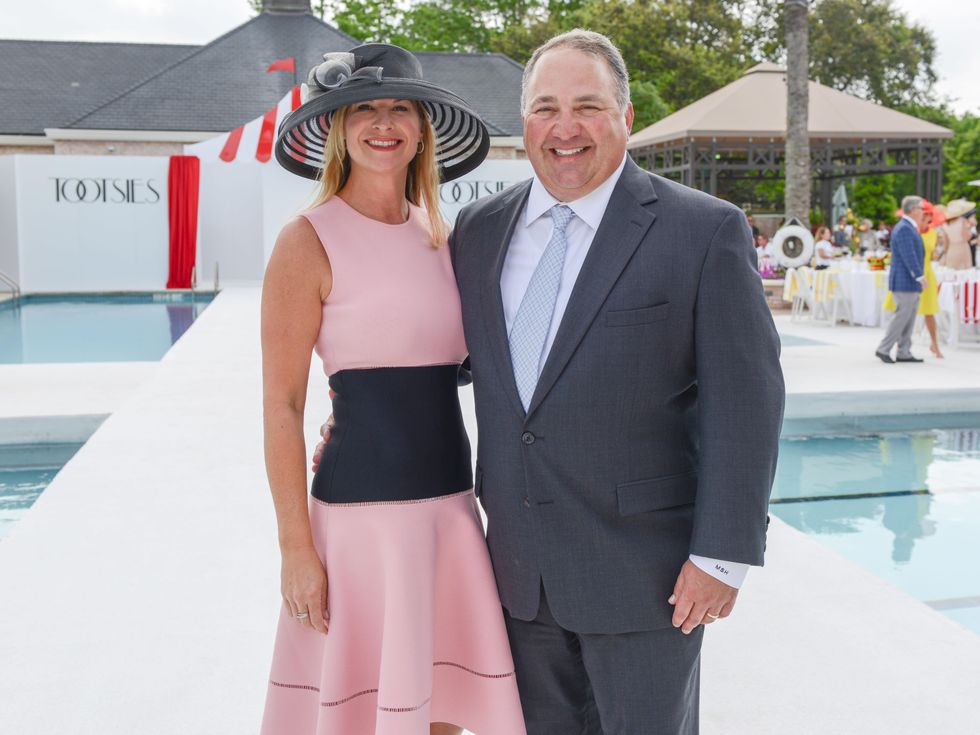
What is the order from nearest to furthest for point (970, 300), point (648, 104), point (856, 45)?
point (970, 300), point (648, 104), point (856, 45)

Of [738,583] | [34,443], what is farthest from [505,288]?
[34,443]

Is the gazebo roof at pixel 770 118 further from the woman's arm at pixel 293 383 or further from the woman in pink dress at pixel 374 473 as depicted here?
the woman's arm at pixel 293 383

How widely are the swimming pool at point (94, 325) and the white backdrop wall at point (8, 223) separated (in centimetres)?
119

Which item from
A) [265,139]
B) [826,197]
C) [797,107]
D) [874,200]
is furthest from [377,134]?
[874,200]

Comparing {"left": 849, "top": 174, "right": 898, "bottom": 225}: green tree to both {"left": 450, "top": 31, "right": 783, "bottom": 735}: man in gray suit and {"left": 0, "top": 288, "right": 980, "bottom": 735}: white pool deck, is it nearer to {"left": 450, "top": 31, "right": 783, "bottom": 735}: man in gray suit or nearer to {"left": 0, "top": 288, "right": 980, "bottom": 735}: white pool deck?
{"left": 0, "top": 288, "right": 980, "bottom": 735}: white pool deck

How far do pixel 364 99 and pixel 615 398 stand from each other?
2.69 ft

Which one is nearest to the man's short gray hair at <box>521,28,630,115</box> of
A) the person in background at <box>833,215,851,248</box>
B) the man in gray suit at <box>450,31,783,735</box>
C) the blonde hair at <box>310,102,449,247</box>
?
the man in gray suit at <box>450,31,783,735</box>

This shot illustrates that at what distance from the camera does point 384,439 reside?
2082 millimetres

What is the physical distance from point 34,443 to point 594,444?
639cm

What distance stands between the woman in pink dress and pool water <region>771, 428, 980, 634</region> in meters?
3.07

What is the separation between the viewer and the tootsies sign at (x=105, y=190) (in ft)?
66.8

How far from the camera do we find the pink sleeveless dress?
6.77 ft

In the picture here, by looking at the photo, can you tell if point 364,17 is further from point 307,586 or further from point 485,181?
point 307,586

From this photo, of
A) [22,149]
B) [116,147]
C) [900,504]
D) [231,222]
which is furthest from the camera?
[22,149]
